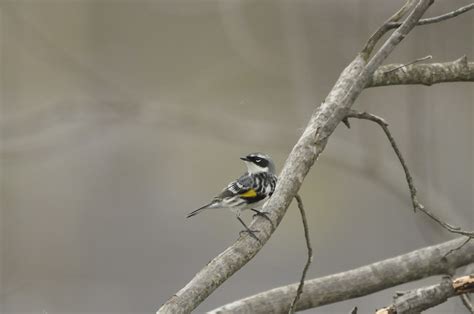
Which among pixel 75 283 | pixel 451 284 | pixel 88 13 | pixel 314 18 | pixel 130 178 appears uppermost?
pixel 88 13

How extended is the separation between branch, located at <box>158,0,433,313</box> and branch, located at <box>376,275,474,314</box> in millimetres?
641

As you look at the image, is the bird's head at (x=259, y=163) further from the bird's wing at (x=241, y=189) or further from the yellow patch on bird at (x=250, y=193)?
the yellow patch on bird at (x=250, y=193)

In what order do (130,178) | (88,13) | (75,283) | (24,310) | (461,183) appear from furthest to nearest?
(88,13)
(130,178)
(461,183)
(75,283)
(24,310)

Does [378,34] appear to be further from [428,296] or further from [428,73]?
[428,296]

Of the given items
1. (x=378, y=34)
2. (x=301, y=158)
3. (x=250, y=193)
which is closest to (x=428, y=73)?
(x=378, y=34)

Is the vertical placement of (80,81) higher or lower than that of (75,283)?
higher

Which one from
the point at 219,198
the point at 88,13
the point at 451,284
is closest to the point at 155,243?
the point at 88,13

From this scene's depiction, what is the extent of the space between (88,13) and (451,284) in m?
10.1

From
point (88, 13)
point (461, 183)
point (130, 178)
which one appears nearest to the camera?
point (461, 183)

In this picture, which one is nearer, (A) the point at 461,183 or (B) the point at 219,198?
(B) the point at 219,198

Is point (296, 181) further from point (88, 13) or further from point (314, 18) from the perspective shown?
point (88, 13)

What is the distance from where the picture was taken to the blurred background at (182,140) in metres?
6.90

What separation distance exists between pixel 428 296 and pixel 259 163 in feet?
4.35

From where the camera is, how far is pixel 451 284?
362 cm
